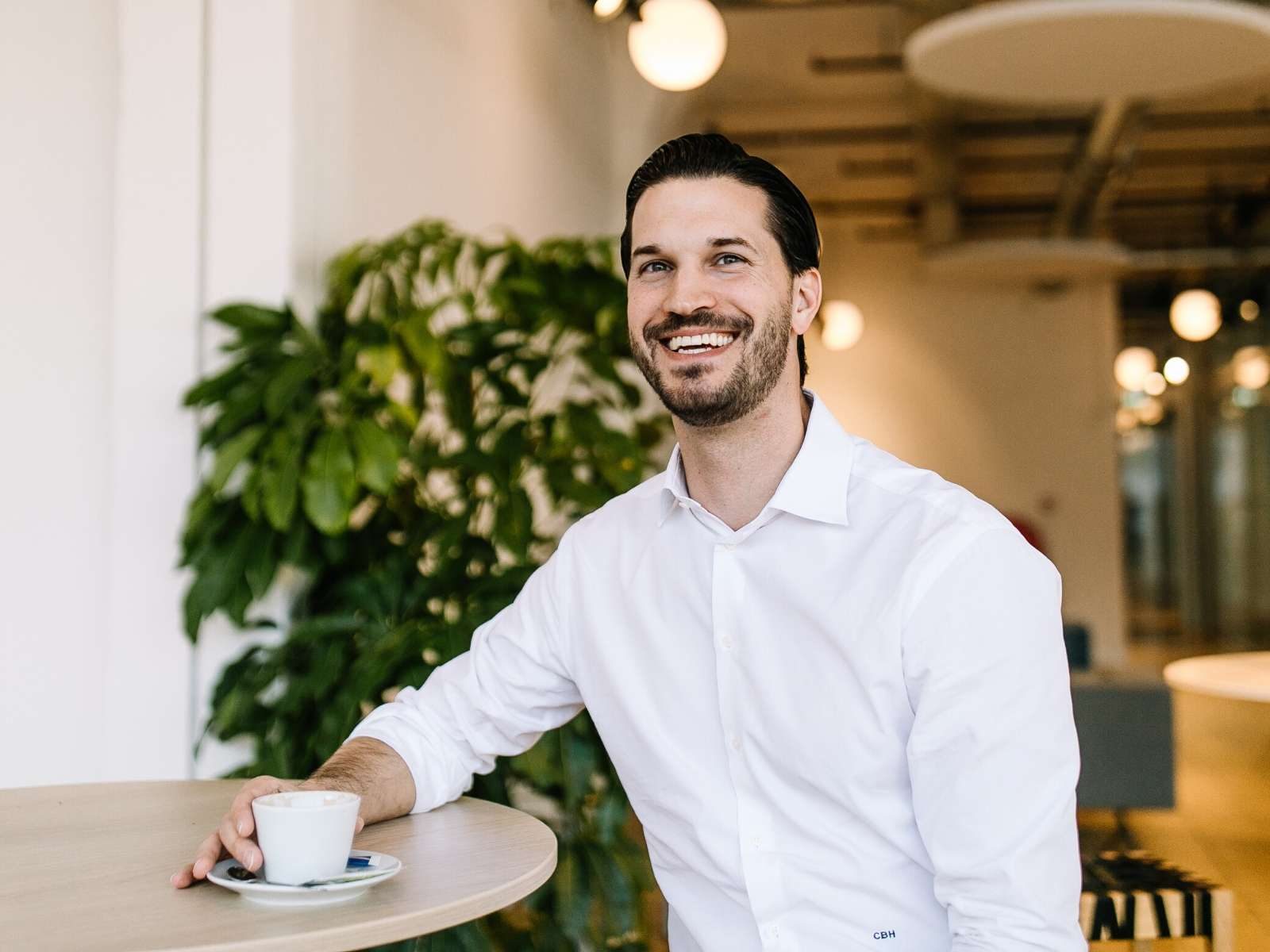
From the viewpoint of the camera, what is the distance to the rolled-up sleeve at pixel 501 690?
170 cm

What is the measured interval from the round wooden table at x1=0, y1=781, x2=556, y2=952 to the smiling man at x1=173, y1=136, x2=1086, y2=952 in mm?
71

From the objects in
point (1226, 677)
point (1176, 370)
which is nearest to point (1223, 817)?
point (1226, 677)

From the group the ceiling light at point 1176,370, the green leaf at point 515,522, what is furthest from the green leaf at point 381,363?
the ceiling light at point 1176,370

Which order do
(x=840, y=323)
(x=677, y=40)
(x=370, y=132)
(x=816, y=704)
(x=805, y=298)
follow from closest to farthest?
(x=816, y=704), (x=805, y=298), (x=370, y=132), (x=677, y=40), (x=840, y=323)

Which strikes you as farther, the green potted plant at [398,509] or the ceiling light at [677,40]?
the ceiling light at [677,40]

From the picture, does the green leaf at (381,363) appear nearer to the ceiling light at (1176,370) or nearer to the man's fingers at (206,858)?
the man's fingers at (206,858)

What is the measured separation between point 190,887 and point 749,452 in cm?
79

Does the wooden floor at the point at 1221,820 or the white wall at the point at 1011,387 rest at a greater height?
the white wall at the point at 1011,387

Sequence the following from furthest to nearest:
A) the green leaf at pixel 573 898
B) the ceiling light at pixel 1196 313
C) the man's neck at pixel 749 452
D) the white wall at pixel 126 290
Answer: the ceiling light at pixel 1196 313 < the white wall at pixel 126 290 < the green leaf at pixel 573 898 < the man's neck at pixel 749 452

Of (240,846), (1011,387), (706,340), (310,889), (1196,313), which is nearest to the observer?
(310,889)

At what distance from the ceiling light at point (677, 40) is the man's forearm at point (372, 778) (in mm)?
3236

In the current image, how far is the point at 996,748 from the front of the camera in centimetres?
128

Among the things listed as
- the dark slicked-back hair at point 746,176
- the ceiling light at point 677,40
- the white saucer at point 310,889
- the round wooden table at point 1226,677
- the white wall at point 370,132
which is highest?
the ceiling light at point 677,40

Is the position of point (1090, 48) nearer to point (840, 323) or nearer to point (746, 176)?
point (746, 176)
